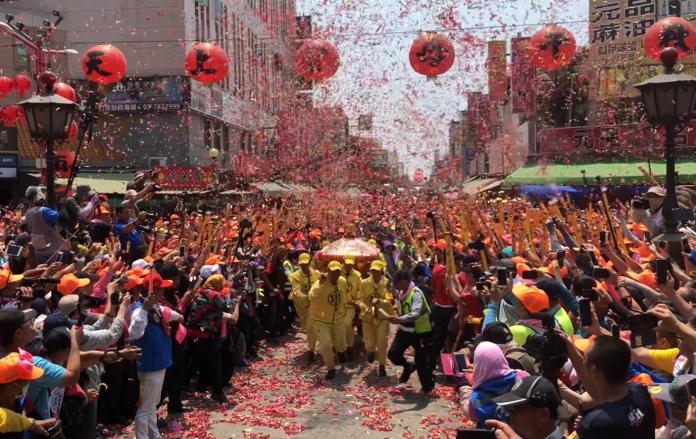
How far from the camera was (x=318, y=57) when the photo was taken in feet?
39.1

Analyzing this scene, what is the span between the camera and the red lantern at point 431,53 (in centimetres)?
1104

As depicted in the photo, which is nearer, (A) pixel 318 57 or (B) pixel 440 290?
(B) pixel 440 290

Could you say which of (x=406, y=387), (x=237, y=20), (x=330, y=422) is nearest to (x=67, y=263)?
(x=330, y=422)

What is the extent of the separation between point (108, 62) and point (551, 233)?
8198mm

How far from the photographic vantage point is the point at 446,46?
36.3ft

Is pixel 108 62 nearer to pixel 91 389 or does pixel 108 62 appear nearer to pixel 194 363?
pixel 194 363

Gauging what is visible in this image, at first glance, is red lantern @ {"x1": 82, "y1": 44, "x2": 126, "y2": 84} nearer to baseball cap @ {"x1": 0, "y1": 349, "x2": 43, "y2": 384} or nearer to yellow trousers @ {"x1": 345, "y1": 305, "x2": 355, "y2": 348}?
yellow trousers @ {"x1": 345, "y1": 305, "x2": 355, "y2": 348}

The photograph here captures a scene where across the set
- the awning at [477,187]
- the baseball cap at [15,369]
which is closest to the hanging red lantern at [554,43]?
the baseball cap at [15,369]

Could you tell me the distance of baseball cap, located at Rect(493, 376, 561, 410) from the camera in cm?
302

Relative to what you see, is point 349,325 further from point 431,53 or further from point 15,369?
point 15,369

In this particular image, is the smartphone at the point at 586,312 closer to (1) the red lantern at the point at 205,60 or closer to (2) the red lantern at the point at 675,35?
(2) the red lantern at the point at 675,35

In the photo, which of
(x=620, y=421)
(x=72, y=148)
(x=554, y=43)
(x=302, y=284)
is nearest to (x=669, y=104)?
(x=554, y=43)

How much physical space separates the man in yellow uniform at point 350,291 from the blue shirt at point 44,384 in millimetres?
5731

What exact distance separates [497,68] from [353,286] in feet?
83.8
